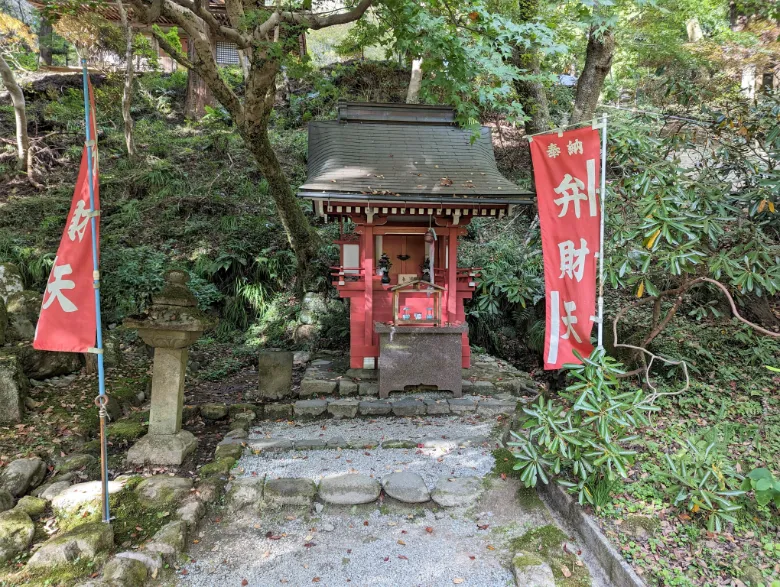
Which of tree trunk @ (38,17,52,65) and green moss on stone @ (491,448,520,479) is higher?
tree trunk @ (38,17,52,65)

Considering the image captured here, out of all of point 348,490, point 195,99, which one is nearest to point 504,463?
point 348,490

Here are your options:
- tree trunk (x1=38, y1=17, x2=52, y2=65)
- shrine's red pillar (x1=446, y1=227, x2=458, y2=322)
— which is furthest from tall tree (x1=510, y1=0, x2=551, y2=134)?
tree trunk (x1=38, y1=17, x2=52, y2=65)

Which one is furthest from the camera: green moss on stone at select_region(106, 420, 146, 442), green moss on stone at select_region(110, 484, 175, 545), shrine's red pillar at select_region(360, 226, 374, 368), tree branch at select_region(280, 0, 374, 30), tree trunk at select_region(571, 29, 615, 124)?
tree trunk at select_region(571, 29, 615, 124)

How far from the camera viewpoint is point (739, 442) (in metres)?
4.12

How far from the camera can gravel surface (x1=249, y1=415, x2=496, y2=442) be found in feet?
19.4

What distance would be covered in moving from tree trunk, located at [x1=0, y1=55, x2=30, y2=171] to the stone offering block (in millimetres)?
9495

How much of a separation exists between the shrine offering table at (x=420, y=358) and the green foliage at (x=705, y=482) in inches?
139

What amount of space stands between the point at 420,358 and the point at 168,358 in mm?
3506

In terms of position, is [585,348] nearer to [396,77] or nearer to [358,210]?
[358,210]

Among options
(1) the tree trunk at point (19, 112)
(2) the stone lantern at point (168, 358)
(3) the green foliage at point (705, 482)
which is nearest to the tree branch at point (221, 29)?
(2) the stone lantern at point (168, 358)

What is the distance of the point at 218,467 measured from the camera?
478 centimetres

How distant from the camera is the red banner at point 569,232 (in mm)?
3941

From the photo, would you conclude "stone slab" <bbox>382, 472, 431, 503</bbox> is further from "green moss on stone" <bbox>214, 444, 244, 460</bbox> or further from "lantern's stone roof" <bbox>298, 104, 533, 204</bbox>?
"lantern's stone roof" <bbox>298, 104, 533, 204</bbox>

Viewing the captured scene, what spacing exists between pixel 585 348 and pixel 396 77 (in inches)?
673
